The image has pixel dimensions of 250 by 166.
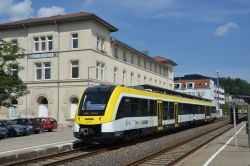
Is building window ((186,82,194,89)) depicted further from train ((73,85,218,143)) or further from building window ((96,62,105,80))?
train ((73,85,218,143))

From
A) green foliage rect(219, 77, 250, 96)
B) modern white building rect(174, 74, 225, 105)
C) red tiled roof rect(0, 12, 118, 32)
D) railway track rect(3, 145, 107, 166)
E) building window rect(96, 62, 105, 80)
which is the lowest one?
railway track rect(3, 145, 107, 166)

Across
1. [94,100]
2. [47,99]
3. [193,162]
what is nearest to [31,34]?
[47,99]

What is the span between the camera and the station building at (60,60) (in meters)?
48.1

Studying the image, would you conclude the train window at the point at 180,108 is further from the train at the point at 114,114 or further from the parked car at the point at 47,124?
the parked car at the point at 47,124

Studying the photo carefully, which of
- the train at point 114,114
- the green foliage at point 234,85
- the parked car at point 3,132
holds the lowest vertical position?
the parked car at point 3,132

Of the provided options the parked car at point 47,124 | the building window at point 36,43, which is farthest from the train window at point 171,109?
the building window at point 36,43

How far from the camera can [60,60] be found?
49500 millimetres

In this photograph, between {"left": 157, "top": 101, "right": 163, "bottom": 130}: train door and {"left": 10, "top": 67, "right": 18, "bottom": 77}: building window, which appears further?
{"left": 10, "top": 67, "right": 18, "bottom": 77}: building window

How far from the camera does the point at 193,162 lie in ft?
44.2

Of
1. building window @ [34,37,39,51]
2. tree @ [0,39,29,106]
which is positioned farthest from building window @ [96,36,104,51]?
tree @ [0,39,29,106]

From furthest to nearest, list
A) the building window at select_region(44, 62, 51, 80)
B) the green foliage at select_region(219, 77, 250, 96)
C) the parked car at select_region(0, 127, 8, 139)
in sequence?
the green foliage at select_region(219, 77, 250, 96), the building window at select_region(44, 62, 51, 80), the parked car at select_region(0, 127, 8, 139)

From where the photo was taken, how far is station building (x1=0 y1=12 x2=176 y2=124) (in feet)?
158

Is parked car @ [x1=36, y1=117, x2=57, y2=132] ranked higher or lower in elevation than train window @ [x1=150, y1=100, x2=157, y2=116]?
lower

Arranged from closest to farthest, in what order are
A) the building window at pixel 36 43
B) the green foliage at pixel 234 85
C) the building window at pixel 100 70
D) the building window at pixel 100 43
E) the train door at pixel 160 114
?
the train door at pixel 160 114 < the building window at pixel 100 70 < the building window at pixel 100 43 < the building window at pixel 36 43 < the green foliage at pixel 234 85
